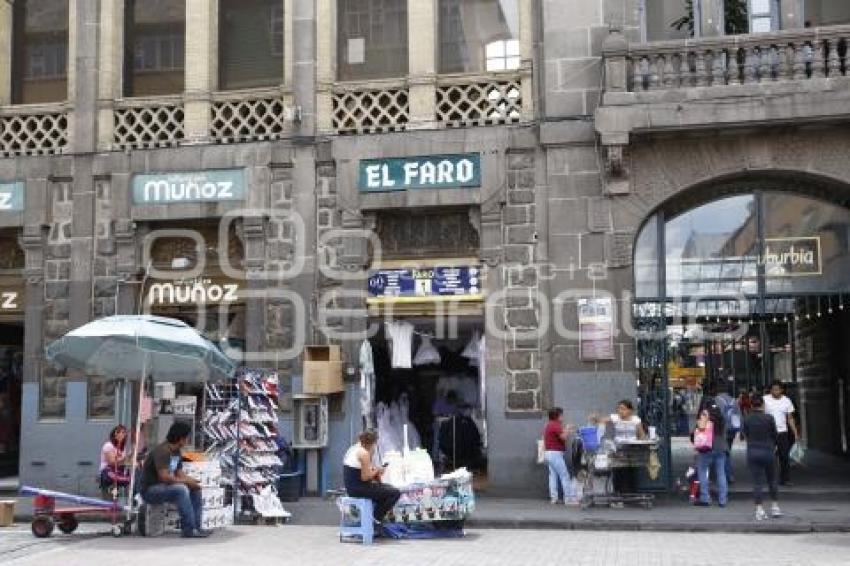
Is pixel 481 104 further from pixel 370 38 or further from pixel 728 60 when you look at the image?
pixel 728 60

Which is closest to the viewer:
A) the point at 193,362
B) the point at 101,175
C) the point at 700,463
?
the point at 193,362

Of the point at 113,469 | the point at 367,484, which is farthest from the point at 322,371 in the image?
the point at 367,484

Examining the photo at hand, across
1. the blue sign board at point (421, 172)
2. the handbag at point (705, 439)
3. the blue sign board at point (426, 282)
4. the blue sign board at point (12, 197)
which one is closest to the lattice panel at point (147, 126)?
the blue sign board at point (12, 197)

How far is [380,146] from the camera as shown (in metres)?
17.2

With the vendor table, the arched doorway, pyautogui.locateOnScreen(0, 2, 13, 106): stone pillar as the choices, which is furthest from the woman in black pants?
pyautogui.locateOnScreen(0, 2, 13, 106): stone pillar

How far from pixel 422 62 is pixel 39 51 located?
7485mm

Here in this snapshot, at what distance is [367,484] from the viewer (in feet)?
41.4

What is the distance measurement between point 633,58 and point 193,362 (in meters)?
8.21

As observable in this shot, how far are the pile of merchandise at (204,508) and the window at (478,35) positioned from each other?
804cm

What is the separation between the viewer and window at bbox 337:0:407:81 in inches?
705

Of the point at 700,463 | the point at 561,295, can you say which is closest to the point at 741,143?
the point at 561,295

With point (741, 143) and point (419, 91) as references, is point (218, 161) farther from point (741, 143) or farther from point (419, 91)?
point (741, 143)

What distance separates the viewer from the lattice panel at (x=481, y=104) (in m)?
17.0

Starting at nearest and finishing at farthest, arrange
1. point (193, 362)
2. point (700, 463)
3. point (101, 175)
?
1. point (193, 362)
2. point (700, 463)
3. point (101, 175)
